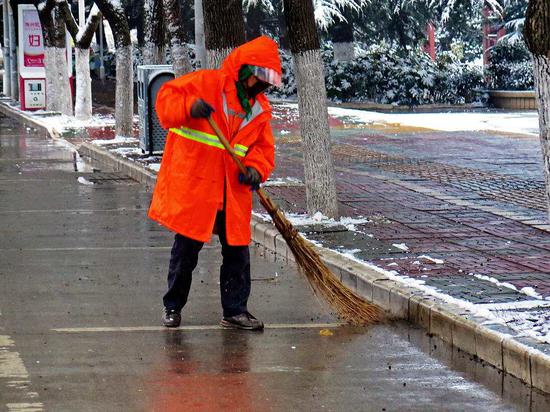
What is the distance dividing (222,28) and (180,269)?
639cm

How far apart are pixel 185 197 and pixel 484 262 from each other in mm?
2798

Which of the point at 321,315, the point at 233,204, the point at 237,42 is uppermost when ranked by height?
the point at 237,42

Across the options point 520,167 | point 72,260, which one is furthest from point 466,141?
point 72,260

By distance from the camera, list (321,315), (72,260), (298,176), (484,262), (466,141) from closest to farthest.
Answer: (321,315) < (484,262) < (72,260) < (298,176) < (466,141)

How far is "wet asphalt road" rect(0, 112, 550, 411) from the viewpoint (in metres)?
6.67

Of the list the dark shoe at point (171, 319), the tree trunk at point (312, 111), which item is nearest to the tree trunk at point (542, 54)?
the dark shoe at point (171, 319)

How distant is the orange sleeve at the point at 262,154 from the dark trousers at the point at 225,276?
20.3 inches

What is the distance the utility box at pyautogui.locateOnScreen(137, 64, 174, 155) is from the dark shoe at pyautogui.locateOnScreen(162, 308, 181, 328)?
1092 cm

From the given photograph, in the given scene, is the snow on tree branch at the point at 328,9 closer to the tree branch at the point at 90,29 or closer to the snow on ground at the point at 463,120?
the snow on ground at the point at 463,120

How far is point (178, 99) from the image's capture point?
25.7ft

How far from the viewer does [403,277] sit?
921cm

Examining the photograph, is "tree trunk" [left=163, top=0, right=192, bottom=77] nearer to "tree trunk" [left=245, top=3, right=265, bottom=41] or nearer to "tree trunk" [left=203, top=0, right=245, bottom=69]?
"tree trunk" [left=203, top=0, right=245, bottom=69]

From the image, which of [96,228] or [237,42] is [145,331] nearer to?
[96,228]

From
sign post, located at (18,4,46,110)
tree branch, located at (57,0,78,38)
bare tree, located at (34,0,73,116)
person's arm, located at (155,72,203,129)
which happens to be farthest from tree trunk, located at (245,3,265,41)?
person's arm, located at (155,72,203,129)
